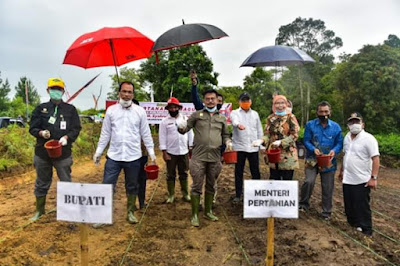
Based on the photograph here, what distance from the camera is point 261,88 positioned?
20641 millimetres

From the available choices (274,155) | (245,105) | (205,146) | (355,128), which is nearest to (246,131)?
(245,105)

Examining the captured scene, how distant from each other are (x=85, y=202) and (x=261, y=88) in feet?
62.5

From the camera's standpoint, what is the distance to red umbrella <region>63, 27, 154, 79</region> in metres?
4.64

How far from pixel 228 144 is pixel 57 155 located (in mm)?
2009

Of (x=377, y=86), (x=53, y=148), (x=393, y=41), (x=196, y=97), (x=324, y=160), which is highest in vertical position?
(x=393, y=41)

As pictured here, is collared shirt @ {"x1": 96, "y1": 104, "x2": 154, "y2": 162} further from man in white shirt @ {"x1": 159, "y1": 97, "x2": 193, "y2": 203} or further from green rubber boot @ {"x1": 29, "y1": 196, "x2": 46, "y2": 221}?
green rubber boot @ {"x1": 29, "y1": 196, "x2": 46, "y2": 221}

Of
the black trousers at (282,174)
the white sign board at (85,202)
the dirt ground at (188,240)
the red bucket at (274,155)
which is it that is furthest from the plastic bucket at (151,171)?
the black trousers at (282,174)

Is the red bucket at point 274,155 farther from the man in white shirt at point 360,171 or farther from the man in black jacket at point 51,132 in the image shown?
the man in black jacket at point 51,132

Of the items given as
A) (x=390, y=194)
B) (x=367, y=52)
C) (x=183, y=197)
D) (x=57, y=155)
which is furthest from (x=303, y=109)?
(x=57, y=155)

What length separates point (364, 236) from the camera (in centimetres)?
392

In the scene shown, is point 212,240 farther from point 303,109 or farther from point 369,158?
point 303,109

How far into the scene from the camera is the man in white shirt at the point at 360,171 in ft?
12.9

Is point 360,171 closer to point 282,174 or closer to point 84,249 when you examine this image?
point 282,174

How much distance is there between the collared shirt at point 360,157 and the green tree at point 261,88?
16568mm
